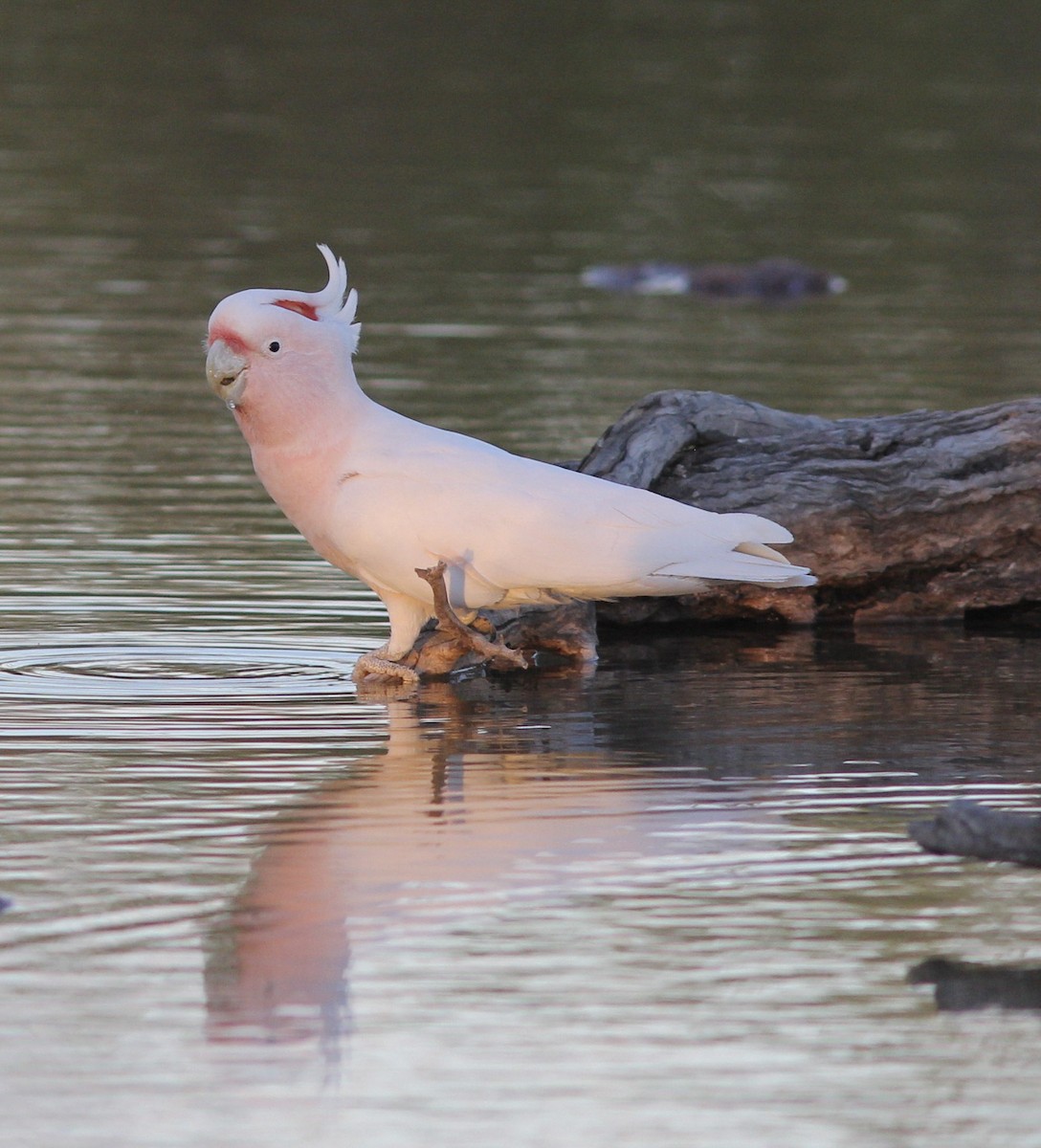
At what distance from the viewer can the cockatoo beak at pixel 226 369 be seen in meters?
8.96

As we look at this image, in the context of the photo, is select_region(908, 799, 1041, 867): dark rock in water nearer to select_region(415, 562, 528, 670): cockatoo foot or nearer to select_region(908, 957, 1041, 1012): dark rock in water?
select_region(908, 957, 1041, 1012): dark rock in water

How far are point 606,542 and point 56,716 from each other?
6.90 feet

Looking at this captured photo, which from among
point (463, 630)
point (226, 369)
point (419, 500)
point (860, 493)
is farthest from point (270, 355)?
point (860, 493)

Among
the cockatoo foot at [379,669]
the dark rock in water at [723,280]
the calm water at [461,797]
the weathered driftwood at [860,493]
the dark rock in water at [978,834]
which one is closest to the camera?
the calm water at [461,797]

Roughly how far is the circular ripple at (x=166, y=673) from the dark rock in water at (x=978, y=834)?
11.5ft

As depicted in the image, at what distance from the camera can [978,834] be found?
6.42 metres

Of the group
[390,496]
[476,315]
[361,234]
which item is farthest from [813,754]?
[361,234]

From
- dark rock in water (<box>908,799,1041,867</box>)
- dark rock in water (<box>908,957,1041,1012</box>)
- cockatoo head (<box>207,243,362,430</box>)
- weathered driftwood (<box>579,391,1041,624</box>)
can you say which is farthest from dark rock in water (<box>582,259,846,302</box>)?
dark rock in water (<box>908,957,1041,1012</box>)

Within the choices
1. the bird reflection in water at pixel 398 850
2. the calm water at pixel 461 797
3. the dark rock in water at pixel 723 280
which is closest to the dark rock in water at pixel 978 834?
the calm water at pixel 461 797

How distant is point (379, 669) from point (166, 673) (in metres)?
0.84

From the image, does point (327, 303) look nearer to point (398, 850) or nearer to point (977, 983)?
point (398, 850)

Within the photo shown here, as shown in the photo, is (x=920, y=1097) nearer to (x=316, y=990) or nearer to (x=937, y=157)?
(x=316, y=990)

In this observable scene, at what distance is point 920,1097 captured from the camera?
18.2ft

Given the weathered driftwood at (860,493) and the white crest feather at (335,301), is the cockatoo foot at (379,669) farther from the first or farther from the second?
the weathered driftwood at (860,493)
